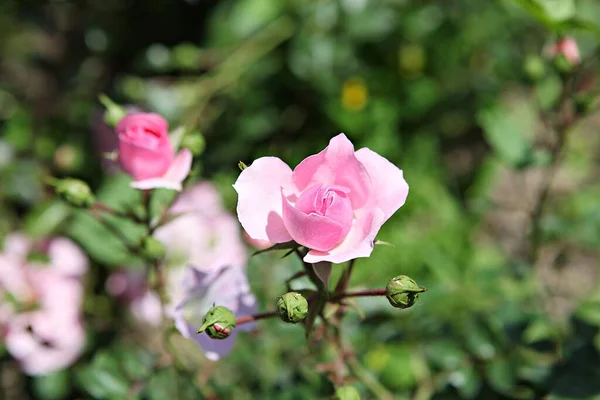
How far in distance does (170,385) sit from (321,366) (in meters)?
0.29

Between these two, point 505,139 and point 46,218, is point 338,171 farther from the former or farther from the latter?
point 46,218

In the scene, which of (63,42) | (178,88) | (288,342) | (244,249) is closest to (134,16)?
(63,42)

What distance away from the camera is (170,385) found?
1.08 metres

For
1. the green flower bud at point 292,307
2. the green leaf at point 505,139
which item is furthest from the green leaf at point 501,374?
the green flower bud at point 292,307

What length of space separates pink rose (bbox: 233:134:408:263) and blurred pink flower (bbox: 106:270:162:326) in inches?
28.8

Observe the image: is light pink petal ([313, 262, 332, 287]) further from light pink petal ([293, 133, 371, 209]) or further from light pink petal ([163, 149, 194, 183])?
light pink petal ([163, 149, 194, 183])

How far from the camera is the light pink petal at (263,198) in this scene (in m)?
0.77

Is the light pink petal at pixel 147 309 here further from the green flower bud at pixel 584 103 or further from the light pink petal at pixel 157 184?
the green flower bud at pixel 584 103

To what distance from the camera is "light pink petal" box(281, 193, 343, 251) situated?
0.73m

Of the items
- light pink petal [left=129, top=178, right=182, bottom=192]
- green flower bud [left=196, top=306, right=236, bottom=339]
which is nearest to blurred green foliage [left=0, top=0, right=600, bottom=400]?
light pink petal [left=129, top=178, right=182, bottom=192]

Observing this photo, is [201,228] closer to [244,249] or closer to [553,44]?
[244,249]

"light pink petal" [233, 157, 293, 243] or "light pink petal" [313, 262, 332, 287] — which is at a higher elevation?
"light pink petal" [233, 157, 293, 243]

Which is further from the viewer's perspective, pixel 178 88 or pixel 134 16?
pixel 134 16

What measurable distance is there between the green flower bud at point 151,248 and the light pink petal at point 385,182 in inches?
13.1
